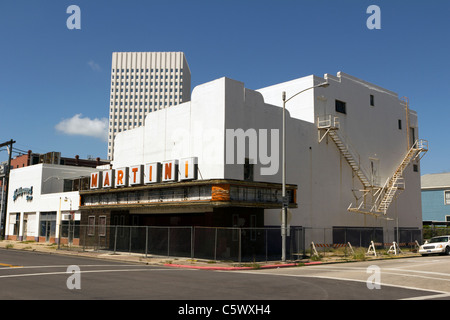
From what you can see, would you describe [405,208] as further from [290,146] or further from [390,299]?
[390,299]

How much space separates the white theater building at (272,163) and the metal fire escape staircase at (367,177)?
0.11m

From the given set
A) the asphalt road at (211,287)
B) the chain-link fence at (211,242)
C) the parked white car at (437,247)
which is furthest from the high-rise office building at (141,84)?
the asphalt road at (211,287)

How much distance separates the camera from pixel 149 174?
31.7 meters

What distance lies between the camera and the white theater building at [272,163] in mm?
29047

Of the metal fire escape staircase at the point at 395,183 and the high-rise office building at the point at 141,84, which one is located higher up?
the high-rise office building at the point at 141,84

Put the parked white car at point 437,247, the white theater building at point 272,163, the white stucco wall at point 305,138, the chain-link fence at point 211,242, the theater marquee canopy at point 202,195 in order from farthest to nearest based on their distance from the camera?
1. the parked white car at point 437,247
2. the white stucco wall at point 305,138
3. the white theater building at point 272,163
4. the chain-link fence at point 211,242
5. the theater marquee canopy at point 202,195

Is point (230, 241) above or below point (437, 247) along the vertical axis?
above

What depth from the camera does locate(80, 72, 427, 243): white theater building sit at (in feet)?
95.3

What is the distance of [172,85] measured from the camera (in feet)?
601

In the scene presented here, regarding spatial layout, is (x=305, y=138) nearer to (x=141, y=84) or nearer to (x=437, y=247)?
(x=437, y=247)

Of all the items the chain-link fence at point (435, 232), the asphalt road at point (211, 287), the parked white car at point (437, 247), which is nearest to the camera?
the asphalt road at point (211, 287)

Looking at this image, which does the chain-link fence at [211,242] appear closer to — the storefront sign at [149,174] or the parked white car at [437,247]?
the storefront sign at [149,174]

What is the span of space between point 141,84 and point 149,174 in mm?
158549

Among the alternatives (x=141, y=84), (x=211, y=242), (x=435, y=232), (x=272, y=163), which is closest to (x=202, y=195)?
(x=211, y=242)
